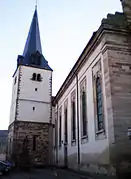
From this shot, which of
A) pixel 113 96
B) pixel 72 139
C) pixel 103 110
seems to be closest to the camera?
pixel 113 96

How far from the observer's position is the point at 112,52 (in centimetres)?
1254

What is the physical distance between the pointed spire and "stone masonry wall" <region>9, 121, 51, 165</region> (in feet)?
37.4

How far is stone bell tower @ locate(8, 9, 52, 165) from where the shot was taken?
2697 centimetres

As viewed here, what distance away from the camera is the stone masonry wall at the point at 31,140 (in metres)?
26.5

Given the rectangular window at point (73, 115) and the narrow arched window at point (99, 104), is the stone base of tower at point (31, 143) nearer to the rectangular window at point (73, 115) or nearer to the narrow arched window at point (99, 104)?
the rectangular window at point (73, 115)

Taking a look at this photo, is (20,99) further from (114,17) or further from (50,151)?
(114,17)

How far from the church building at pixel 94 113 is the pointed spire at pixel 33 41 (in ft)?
27.8

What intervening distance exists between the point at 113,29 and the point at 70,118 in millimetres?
10316

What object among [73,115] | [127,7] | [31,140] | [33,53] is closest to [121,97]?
[127,7]

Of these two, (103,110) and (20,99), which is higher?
(20,99)

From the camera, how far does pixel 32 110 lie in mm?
29297

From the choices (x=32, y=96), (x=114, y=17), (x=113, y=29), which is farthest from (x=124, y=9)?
(x=32, y=96)

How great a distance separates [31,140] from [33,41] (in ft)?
53.0

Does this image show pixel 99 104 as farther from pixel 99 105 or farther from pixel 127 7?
pixel 127 7
